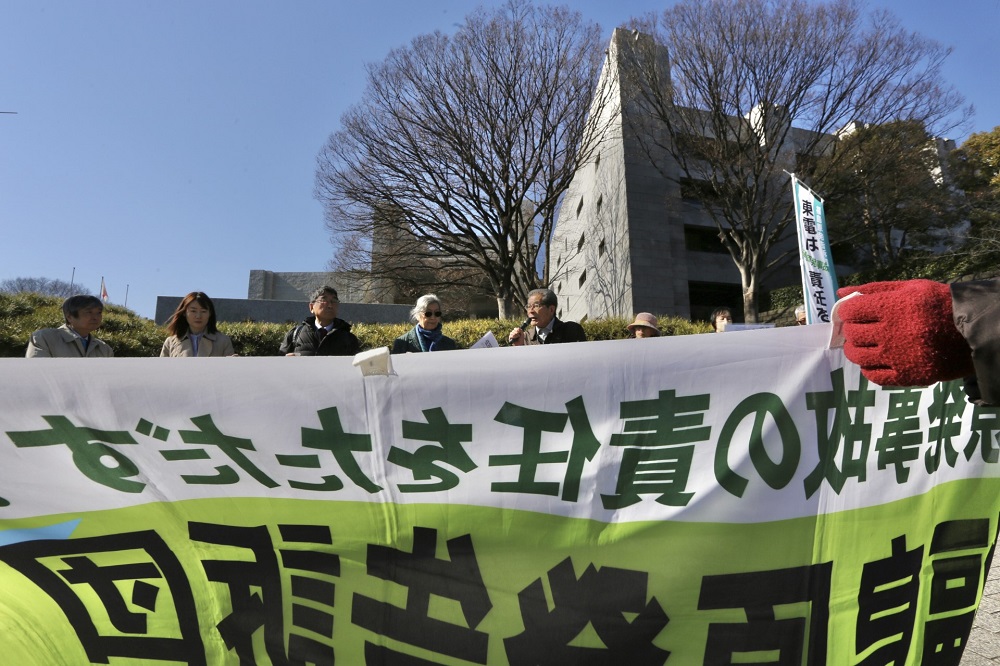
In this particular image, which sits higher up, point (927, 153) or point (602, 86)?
point (602, 86)

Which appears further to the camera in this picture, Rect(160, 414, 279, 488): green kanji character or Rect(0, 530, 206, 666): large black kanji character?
Rect(160, 414, 279, 488): green kanji character

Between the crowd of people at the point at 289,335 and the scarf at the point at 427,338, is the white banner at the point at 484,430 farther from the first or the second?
the scarf at the point at 427,338

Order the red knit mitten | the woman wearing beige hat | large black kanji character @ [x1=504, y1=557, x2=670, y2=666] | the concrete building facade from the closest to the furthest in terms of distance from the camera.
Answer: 1. the red knit mitten
2. large black kanji character @ [x1=504, y1=557, x2=670, y2=666]
3. the woman wearing beige hat
4. the concrete building facade

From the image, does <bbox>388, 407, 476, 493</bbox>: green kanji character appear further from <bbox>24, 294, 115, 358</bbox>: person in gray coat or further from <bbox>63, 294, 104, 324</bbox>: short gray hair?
<bbox>63, 294, 104, 324</bbox>: short gray hair

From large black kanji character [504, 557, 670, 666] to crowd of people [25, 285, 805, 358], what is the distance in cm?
206

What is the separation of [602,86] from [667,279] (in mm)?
6662

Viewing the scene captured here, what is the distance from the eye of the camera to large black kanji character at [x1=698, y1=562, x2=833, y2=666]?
5.64ft

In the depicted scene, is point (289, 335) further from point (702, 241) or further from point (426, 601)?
point (702, 241)

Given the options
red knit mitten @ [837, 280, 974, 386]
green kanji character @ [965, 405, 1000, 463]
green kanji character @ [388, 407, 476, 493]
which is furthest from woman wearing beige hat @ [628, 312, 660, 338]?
red knit mitten @ [837, 280, 974, 386]

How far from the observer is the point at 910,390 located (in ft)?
6.57

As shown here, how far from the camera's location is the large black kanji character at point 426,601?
1688mm

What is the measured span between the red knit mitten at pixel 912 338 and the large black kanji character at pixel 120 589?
186 centimetres

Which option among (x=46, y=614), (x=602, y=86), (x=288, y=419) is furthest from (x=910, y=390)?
(x=602, y=86)

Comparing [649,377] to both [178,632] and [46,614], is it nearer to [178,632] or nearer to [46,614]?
[178,632]
